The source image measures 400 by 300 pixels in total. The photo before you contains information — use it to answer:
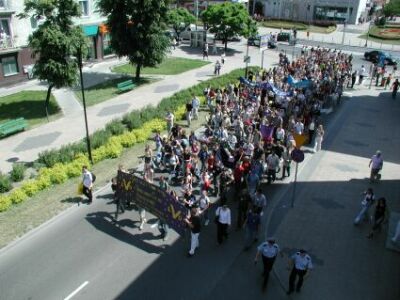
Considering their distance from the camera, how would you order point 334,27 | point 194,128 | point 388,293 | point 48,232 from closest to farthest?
1. point 388,293
2. point 48,232
3. point 194,128
4. point 334,27

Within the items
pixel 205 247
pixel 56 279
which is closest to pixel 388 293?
pixel 205 247

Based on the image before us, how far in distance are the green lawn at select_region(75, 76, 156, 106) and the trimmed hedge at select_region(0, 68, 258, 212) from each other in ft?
19.3

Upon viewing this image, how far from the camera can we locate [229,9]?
44188 mm

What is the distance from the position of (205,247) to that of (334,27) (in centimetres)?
6992

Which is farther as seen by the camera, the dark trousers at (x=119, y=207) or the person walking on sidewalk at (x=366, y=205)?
the dark trousers at (x=119, y=207)

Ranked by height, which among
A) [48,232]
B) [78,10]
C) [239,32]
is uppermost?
[78,10]

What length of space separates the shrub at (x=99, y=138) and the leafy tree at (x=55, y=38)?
5.77m

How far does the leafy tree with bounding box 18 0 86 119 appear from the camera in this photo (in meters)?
24.0

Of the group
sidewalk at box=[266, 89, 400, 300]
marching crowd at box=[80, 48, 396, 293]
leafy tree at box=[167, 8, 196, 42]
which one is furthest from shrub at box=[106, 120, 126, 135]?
leafy tree at box=[167, 8, 196, 42]

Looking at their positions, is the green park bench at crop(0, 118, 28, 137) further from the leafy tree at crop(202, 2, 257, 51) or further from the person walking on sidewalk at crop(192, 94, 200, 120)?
the leafy tree at crop(202, 2, 257, 51)

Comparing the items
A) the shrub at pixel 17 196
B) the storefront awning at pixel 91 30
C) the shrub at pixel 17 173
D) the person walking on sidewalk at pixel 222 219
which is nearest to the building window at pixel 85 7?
the storefront awning at pixel 91 30

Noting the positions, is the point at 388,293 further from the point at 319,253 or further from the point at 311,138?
the point at 311,138

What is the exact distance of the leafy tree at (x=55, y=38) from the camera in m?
24.0

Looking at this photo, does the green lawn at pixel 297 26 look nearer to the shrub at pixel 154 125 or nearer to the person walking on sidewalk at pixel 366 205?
the shrub at pixel 154 125
